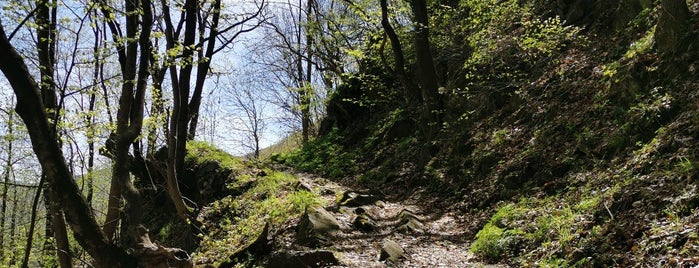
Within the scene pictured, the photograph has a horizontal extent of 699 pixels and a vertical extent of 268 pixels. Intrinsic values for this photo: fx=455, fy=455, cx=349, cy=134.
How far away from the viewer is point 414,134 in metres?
16.0

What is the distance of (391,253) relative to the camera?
7.04 metres

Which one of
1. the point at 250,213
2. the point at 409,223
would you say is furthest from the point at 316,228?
the point at 250,213

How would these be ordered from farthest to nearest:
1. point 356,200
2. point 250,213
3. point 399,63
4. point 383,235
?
point 399,63 < point 250,213 < point 356,200 < point 383,235

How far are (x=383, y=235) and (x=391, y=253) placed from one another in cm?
158

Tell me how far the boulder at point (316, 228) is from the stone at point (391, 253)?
48.7 inches

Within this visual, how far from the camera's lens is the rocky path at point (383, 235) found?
711 centimetres

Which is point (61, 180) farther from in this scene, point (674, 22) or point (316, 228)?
point (674, 22)

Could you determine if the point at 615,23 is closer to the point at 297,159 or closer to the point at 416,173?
the point at 416,173

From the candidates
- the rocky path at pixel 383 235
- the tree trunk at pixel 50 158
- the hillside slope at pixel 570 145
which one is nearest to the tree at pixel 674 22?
the hillside slope at pixel 570 145

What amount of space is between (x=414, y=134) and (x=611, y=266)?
36.4 ft

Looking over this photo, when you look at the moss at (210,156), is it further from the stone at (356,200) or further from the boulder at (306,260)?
the boulder at (306,260)

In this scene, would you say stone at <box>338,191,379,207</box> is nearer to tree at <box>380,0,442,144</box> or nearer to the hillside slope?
the hillside slope

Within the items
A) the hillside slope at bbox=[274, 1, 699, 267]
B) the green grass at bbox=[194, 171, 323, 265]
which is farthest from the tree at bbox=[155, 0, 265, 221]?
the hillside slope at bbox=[274, 1, 699, 267]

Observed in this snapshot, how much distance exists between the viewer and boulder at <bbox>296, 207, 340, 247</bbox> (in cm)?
808
